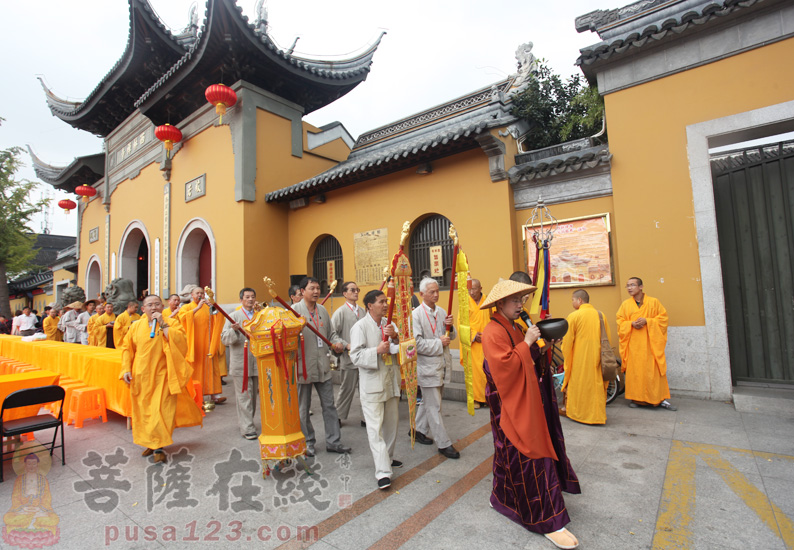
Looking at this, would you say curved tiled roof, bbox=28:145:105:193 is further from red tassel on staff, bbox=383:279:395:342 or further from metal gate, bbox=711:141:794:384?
metal gate, bbox=711:141:794:384

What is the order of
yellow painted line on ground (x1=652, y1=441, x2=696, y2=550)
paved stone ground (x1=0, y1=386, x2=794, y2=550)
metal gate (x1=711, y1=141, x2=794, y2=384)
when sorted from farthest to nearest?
metal gate (x1=711, y1=141, x2=794, y2=384), paved stone ground (x1=0, y1=386, x2=794, y2=550), yellow painted line on ground (x1=652, y1=441, x2=696, y2=550)

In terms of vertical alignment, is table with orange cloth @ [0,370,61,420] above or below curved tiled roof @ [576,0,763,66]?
below

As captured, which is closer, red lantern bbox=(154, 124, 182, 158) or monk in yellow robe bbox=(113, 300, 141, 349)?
monk in yellow robe bbox=(113, 300, 141, 349)

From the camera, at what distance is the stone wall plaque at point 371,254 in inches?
336

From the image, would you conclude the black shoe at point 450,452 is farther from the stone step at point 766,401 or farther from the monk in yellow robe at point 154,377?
the stone step at point 766,401

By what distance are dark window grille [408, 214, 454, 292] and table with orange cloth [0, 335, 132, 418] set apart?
5146 mm

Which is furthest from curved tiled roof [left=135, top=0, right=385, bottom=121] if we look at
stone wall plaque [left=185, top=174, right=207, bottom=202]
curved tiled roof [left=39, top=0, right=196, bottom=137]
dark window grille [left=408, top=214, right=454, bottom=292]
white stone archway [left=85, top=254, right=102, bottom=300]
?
white stone archway [left=85, top=254, right=102, bottom=300]

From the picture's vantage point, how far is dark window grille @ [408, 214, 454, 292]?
772 cm

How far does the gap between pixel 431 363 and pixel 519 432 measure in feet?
5.02

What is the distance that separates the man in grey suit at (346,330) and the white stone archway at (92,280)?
17029 mm

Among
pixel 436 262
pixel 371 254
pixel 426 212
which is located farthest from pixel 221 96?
pixel 436 262

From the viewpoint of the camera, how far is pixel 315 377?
13.8ft

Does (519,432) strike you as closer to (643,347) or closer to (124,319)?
(643,347)

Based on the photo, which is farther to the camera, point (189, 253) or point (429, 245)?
point (189, 253)
